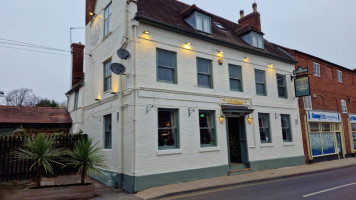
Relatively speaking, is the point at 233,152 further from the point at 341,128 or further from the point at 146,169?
the point at 341,128

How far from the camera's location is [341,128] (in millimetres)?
20156

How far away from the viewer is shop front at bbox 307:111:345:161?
56.1 ft

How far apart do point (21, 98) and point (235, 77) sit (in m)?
56.7

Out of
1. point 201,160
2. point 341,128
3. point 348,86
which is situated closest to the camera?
point 201,160

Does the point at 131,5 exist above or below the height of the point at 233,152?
above

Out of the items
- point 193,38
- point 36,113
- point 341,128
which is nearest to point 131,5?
point 193,38

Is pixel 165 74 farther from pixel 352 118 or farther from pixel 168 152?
pixel 352 118

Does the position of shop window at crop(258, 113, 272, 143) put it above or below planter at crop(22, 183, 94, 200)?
above

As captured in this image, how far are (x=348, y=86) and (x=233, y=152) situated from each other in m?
16.1

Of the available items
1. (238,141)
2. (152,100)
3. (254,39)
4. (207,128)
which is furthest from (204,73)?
(254,39)

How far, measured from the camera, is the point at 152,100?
10.1 metres

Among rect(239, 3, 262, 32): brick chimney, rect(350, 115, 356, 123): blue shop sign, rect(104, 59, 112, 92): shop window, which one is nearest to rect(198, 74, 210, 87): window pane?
rect(104, 59, 112, 92): shop window

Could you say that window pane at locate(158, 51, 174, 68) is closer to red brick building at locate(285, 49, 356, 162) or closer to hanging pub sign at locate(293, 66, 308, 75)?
hanging pub sign at locate(293, 66, 308, 75)

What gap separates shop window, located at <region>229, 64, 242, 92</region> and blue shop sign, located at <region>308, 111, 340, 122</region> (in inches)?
281
